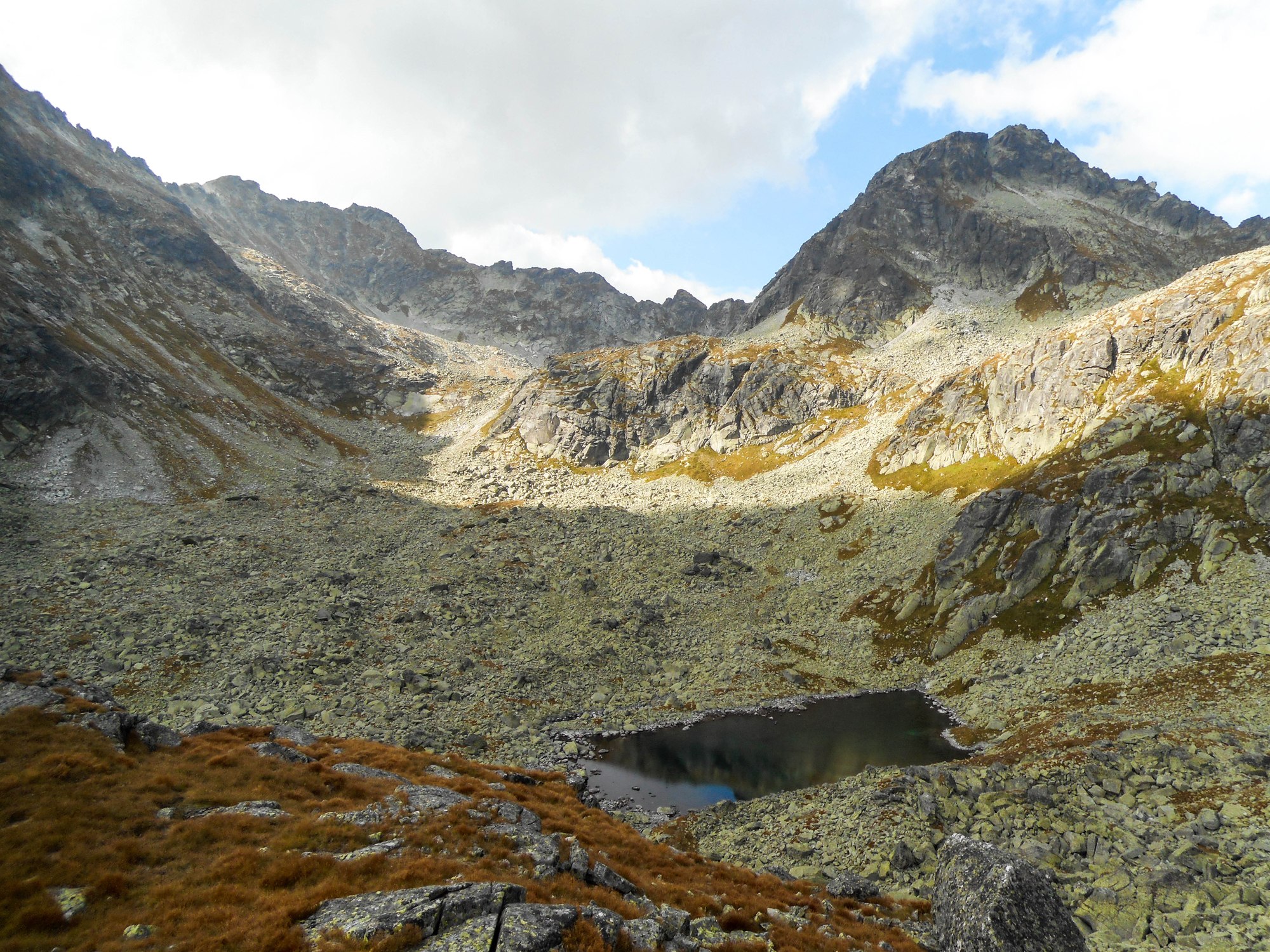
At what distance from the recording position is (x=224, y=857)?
1440 centimetres

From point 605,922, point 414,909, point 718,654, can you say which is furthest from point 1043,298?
point 414,909

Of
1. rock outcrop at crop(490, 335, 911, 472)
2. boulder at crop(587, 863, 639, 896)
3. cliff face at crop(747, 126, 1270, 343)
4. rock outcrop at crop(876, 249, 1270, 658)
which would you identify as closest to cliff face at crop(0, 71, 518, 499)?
rock outcrop at crop(490, 335, 911, 472)

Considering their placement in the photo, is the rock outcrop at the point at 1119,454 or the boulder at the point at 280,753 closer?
the boulder at the point at 280,753

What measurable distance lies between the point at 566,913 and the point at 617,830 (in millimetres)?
13002

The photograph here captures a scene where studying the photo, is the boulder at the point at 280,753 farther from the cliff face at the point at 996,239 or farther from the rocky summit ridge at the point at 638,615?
the cliff face at the point at 996,239

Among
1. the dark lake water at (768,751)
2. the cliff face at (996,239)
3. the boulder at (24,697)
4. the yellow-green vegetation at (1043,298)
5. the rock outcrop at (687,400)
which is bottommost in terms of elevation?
the dark lake water at (768,751)

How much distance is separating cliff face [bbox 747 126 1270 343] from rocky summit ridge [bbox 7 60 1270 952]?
2.36 metres

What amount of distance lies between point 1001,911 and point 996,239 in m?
166

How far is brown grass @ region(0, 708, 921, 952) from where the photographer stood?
11531 mm

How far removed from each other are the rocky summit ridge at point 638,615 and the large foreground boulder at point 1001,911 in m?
0.12

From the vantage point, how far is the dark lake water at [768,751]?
3503cm

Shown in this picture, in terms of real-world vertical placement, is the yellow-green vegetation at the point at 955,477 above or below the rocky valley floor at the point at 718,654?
above

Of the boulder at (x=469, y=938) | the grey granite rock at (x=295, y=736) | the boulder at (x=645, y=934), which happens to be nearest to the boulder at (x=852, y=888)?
the boulder at (x=645, y=934)

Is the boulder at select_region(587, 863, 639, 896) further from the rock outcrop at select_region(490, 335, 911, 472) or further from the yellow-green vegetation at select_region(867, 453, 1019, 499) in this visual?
the rock outcrop at select_region(490, 335, 911, 472)
